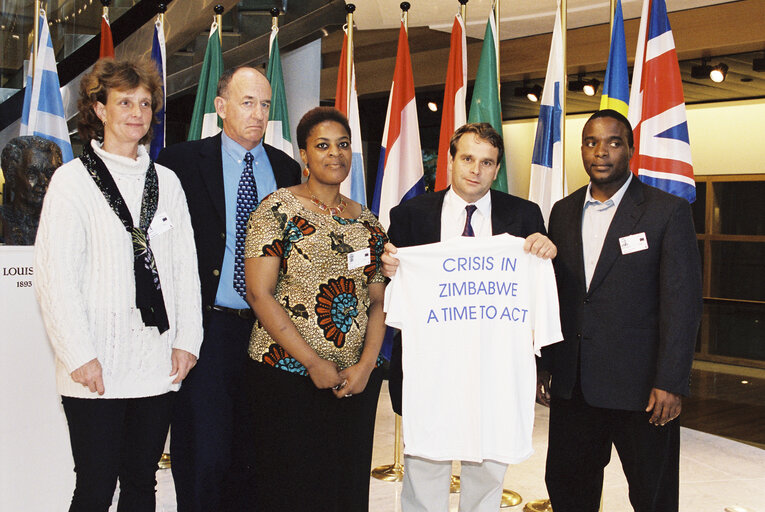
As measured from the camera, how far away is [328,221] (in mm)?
2342

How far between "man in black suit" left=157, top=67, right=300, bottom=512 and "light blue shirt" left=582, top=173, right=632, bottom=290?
3.99ft

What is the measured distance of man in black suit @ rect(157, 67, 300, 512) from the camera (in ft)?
8.57

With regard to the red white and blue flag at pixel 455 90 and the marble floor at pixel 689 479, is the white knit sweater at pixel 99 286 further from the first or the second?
the red white and blue flag at pixel 455 90

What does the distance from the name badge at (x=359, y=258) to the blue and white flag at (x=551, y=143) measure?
183 cm

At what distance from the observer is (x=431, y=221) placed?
266cm

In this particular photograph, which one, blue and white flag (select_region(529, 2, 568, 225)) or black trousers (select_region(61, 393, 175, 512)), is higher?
blue and white flag (select_region(529, 2, 568, 225))

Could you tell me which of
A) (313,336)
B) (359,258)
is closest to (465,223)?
(359,258)

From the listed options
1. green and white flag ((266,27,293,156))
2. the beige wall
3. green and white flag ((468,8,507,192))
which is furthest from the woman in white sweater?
the beige wall

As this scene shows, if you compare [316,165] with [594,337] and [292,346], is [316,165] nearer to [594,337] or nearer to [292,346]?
[292,346]

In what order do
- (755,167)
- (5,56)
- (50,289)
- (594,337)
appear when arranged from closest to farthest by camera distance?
(50,289) < (594,337) < (5,56) < (755,167)

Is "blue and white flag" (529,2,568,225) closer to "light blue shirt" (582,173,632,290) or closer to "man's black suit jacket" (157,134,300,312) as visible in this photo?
"light blue shirt" (582,173,632,290)

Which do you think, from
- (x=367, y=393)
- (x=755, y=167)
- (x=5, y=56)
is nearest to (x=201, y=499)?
(x=367, y=393)

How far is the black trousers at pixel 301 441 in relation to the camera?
2.33m

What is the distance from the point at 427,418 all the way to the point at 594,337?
66 cm
